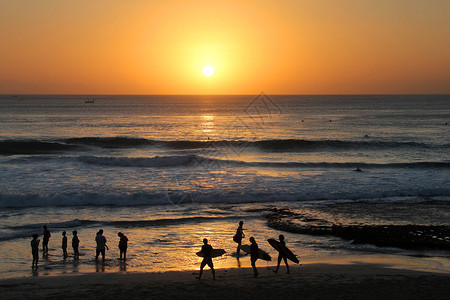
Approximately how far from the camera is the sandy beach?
10.7 metres

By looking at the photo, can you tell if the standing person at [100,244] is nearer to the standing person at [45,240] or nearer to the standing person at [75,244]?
the standing person at [75,244]

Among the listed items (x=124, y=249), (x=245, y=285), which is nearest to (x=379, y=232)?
(x=245, y=285)

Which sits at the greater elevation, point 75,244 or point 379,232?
point 75,244

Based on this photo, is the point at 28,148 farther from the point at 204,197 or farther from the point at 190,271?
the point at 190,271

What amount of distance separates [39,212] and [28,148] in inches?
1054

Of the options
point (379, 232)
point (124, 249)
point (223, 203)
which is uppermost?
point (124, 249)

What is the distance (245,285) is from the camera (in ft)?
37.4

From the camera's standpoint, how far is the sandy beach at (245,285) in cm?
1070

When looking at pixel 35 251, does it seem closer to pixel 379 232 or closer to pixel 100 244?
pixel 100 244

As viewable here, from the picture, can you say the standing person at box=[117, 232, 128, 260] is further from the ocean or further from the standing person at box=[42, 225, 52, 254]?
the standing person at box=[42, 225, 52, 254]

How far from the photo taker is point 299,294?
10734mm

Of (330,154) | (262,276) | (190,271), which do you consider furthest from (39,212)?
(330,154)

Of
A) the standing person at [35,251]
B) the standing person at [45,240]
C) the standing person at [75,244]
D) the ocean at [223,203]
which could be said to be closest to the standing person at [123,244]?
the ocean at [223,203]

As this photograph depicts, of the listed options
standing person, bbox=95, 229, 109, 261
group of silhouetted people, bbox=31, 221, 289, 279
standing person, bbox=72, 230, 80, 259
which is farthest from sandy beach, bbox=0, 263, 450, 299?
standing person, bbox=72, 230, 80, 259
